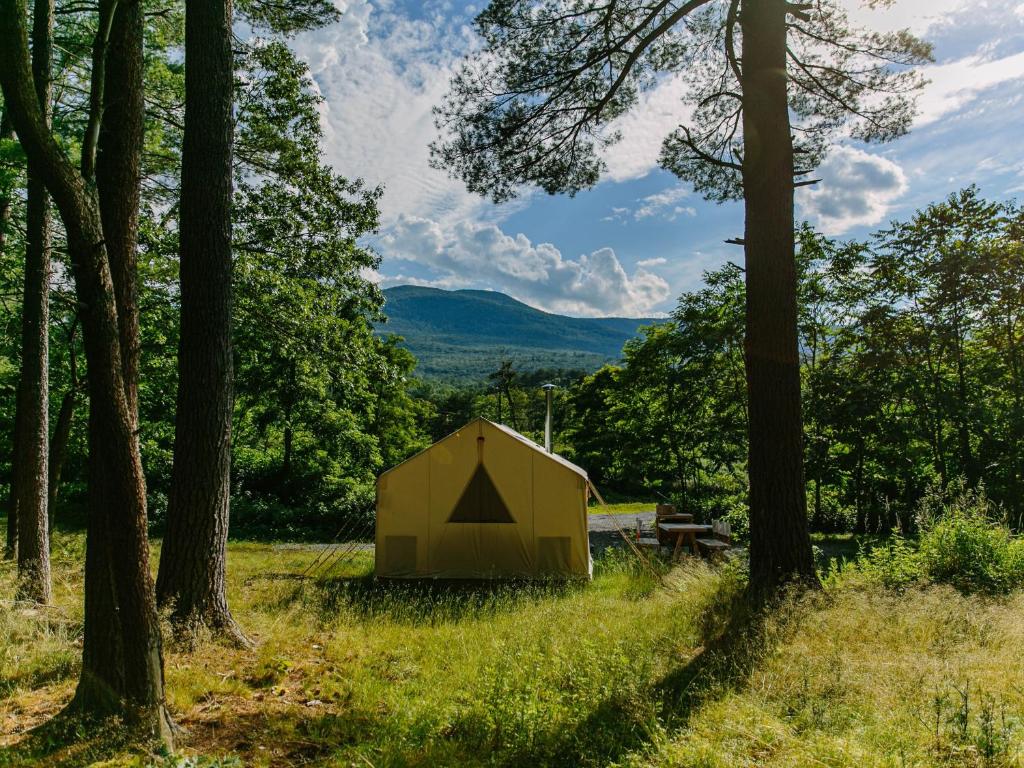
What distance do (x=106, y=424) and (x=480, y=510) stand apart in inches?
279

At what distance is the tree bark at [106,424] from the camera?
2613mm

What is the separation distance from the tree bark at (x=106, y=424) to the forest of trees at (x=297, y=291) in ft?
0.04

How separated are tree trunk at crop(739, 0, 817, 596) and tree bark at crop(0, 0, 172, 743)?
168 inches

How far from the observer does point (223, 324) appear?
187 inches

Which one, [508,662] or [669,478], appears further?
[669,478]

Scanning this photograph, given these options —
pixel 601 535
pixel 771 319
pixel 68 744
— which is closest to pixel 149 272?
pixel 68 744

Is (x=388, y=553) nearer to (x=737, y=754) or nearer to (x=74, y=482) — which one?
(x=737, y=754)

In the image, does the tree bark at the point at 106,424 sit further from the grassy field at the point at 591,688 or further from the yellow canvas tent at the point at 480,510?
the yellow canvas tent at the point at 480,510

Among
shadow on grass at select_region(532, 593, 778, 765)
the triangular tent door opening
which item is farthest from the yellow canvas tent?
shadow on grass at select_region(532, 593, 778, 765)

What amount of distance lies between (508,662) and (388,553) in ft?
19.5

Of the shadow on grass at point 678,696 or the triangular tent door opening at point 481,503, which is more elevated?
the triangular tent door opening at point 481,503

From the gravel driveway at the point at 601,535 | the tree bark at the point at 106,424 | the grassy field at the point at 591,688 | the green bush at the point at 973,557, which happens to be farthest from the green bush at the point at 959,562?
the gravel driveway at the point at 601,535

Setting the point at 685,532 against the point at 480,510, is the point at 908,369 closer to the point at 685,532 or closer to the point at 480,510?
the point at 685,532

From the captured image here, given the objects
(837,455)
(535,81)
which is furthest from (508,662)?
(837,455)
